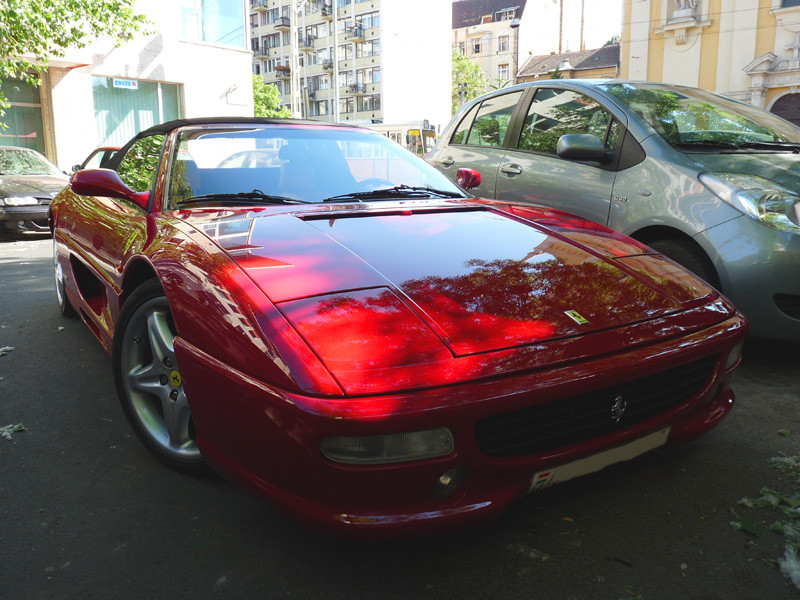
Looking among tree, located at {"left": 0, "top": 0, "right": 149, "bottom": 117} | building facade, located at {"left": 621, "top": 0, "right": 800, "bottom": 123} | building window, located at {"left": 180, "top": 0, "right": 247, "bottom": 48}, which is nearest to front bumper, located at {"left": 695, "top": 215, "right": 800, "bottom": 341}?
tree, located at {"left": 0, "top": 0, "right": 149, "bottom": 117}

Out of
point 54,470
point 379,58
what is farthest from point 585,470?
point 379,58

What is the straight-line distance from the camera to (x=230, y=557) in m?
1.86

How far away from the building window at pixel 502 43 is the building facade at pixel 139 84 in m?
48.1

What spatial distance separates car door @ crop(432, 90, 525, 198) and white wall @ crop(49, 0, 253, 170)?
1211 cm

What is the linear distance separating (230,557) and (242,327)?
68 centimetres

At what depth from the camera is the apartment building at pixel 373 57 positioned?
5409 centimetres

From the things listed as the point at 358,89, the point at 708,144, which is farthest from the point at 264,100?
the point at 708,144

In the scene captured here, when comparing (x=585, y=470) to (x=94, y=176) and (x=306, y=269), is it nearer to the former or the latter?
(x=306, y=269)

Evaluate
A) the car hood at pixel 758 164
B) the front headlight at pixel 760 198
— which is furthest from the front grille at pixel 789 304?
the car hood at pixel 758 164

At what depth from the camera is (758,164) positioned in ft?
11.6

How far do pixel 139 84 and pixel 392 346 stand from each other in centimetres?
1873

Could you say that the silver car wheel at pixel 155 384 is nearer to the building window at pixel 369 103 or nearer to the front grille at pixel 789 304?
the front grille at pixel 789 304

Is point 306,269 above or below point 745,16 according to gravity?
below

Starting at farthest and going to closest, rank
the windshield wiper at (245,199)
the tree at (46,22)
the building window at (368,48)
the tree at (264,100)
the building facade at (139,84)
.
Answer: the building window at (368,48) → the tree at (264,100) → the building facade at (139,84) → the tree at (46,22) → the windshield wiper at (245,199)
